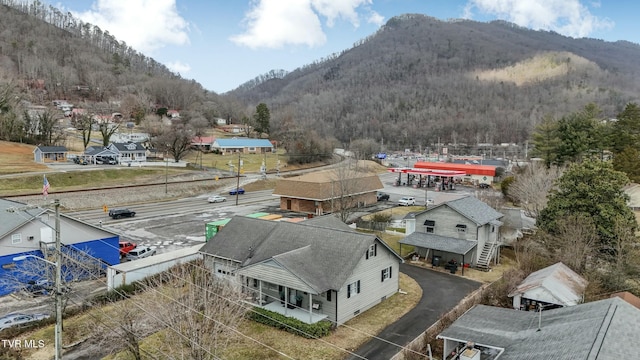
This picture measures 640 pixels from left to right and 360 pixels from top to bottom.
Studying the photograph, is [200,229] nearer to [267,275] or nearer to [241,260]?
[241,260]

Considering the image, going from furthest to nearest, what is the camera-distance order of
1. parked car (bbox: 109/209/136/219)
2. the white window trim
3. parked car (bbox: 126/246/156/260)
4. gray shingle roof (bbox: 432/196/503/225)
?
1. parked car (bbox: 109/209/136/219)
2. parked car (bbox: 126/246/156/260)
3. gray shingle roof (bbox: 432/196/503/225)
4. the white window trim

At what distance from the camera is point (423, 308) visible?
77.6 feet

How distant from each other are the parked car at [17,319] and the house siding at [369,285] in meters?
15.9

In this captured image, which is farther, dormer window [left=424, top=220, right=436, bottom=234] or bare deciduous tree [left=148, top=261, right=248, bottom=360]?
dormer window [left=424, top=220, right=436, bottom=234]

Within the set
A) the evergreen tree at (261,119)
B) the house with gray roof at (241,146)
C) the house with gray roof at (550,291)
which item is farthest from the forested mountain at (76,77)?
the house with gray roof at (550,291)

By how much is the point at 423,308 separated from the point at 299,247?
26.8 ft

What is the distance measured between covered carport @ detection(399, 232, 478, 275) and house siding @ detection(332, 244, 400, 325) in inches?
261

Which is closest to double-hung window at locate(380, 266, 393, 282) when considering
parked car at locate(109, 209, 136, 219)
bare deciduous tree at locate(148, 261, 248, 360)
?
bare deciduous tree at locate(148, 261, 248, 360)

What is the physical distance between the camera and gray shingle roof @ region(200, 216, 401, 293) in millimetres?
21297

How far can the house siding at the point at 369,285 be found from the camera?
70.3 ft

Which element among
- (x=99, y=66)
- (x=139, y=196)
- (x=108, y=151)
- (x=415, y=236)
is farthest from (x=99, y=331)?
(x=99, y=66)

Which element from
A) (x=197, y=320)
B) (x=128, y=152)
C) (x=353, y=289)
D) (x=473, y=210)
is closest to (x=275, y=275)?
(x=353, y=289)

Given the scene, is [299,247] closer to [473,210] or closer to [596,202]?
[473,210]

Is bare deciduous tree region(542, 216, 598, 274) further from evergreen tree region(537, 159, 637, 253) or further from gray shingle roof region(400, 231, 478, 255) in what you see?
gray shingle roof region(400, 231, 478, 255)
